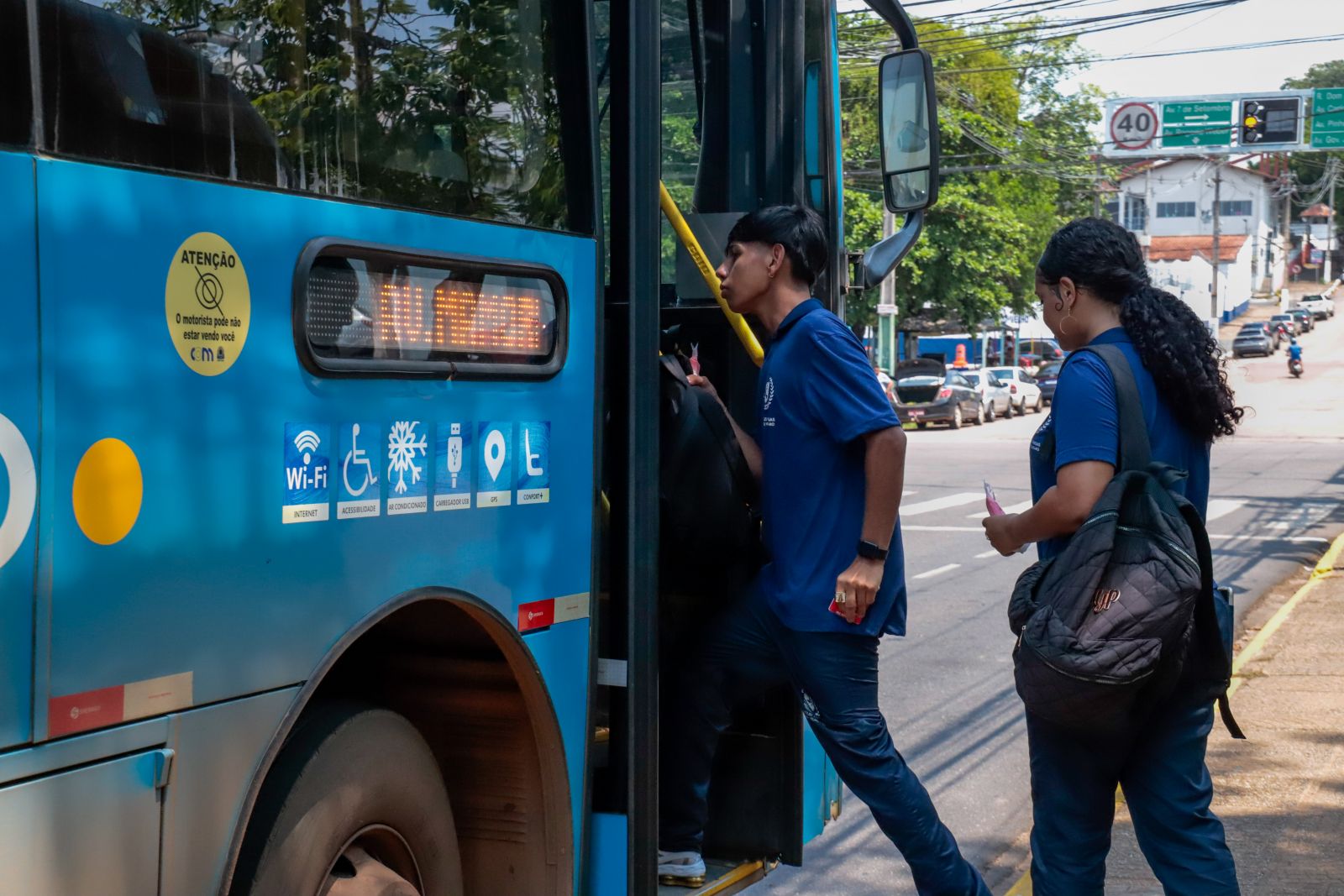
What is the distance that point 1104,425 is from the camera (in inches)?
130

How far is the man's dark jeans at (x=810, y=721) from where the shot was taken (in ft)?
12.0

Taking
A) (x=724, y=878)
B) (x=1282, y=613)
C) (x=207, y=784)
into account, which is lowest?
(x=1282, y=613)

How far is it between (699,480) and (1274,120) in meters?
34.2

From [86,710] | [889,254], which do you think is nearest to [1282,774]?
[889,254]

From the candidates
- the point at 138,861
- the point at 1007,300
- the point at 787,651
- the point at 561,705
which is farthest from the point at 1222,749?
the point at 1007,300

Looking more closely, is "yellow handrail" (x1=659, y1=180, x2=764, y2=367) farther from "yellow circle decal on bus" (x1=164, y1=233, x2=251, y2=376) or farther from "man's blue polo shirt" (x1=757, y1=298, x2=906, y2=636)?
"yellow circle decal on bus" (x1=164, y1=233, x2=251, y2=376)

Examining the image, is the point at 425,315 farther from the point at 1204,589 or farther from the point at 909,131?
the point at 909,131

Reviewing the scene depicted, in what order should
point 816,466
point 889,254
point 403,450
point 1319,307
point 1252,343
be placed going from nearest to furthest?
point 403,450 < point 816,466 < point 889,254 < point 1252,343 < point 1319,307

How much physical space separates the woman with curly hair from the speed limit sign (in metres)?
35.1

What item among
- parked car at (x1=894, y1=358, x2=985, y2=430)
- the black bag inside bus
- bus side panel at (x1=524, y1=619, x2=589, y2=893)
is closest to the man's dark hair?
the black bag inside bus

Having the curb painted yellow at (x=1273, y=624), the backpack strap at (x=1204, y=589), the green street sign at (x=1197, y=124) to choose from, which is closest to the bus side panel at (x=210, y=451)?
the backpack strap at (x=1204, y=589)

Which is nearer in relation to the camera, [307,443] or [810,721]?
[307,443]

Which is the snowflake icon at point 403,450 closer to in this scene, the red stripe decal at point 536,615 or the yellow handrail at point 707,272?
the red stripe decal at point 536,615

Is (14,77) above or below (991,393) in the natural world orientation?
above
